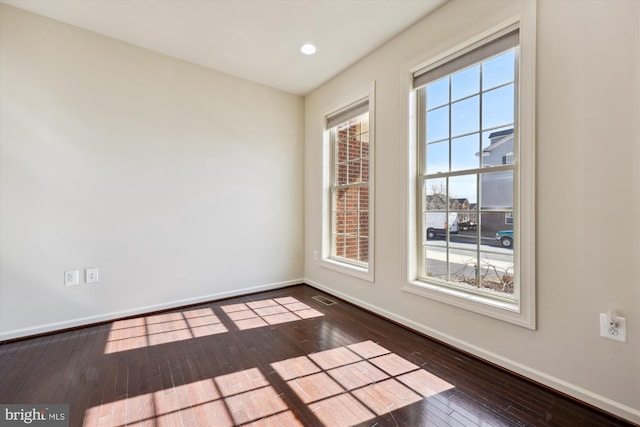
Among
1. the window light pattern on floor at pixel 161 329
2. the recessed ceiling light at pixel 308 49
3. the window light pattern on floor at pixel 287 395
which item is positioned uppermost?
the recessed ceiling light at pixel 308 49

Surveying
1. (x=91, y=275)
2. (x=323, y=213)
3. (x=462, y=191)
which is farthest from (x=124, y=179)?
(x=462, y=191)

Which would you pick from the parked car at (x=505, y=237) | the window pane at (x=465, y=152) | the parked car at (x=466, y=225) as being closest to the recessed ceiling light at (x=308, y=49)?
the window pane at (x=465, y=152)

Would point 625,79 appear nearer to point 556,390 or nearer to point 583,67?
point 583,67

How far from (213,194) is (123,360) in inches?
75.7

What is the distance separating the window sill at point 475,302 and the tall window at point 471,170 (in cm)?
5

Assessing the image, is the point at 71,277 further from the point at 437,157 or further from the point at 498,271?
the point at 498,271

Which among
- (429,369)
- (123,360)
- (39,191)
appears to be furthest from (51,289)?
(429,369)

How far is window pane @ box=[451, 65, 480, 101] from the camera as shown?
2.31 metres

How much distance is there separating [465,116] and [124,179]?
331cm

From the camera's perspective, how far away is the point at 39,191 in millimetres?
2580

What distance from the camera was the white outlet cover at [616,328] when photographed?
5.05ft

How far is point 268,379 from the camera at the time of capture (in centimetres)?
195

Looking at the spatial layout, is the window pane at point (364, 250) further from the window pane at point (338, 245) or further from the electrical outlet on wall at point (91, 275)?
the electrical outlet on wall at point (91, 275)

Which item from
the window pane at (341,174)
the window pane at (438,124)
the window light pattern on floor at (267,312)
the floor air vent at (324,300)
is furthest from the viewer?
the window pane at (341,174)
